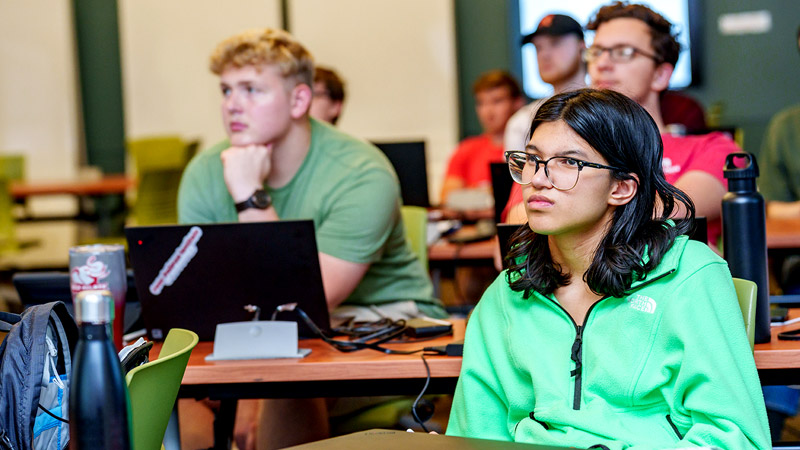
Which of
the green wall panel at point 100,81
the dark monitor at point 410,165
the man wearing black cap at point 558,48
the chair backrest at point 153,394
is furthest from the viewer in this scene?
the green wall panel at point 100,81

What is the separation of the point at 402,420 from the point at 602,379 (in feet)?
3.12

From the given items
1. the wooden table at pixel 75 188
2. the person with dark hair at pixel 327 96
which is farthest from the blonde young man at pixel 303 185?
the wooden table at pixel 75 188

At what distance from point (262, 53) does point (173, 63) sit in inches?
216

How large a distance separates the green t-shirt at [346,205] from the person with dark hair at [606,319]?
799mm

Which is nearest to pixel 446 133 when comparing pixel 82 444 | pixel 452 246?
pixel 452 246

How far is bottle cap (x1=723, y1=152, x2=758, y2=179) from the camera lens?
1.79 meters

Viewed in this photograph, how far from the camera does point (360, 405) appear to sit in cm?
238

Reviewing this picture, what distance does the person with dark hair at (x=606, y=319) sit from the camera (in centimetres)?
142

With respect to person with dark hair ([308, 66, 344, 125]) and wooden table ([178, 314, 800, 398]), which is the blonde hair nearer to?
wooden table ([178, 314, 800, 398])

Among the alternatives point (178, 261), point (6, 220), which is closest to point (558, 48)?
point (178, 261)

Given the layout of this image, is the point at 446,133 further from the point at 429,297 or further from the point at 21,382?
the point at 21,382

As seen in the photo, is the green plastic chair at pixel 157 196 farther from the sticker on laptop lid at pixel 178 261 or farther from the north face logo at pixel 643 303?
the north face logo at pixel 643 303

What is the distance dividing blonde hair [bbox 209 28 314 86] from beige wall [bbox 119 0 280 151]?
5208 mm

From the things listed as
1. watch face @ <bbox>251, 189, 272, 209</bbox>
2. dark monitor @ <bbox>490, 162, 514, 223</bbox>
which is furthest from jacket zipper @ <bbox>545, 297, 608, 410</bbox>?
watch face @ <bbox>251, 189, 272, 209</bbox>
